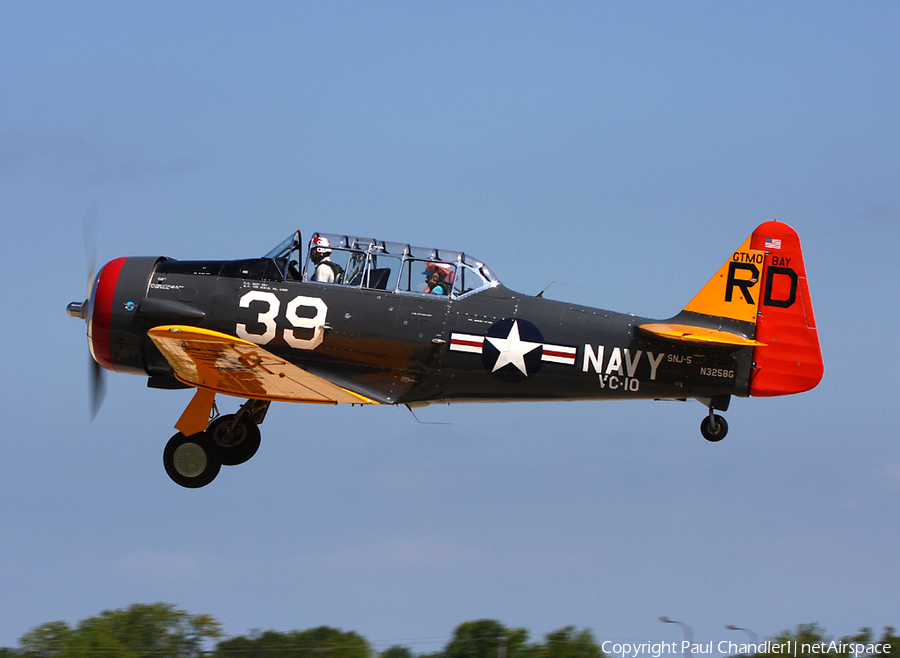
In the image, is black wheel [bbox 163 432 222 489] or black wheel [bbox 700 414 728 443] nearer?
black wheel [bbox 700 414 728 443]

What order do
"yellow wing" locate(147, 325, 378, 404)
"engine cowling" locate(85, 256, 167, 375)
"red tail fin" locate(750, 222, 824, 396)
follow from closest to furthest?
"yellow wing" locate(147, 325, 378, 404) → "red tail fin" locate(750, 222, 824, 396) → "engine cowling" locate(85, 256, 167, 375)

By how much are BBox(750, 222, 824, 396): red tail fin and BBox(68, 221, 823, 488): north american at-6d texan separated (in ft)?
0.04

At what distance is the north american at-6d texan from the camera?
1098 centimetres

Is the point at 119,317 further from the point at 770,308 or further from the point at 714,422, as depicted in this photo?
the point at 770,308

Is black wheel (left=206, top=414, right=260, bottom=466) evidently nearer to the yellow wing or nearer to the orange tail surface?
the yellow wing

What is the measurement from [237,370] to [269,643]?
29.8 ft

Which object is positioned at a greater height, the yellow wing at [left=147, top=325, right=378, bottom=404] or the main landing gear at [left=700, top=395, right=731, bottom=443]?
the yellow wing at [left=147, top=325, right=378, bottom=404]

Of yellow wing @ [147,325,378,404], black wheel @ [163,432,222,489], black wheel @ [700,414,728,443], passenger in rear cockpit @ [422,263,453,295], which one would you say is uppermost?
passenger in rear cockpit @ [422,263,453,295]

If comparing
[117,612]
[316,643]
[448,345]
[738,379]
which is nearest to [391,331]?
[448,345]

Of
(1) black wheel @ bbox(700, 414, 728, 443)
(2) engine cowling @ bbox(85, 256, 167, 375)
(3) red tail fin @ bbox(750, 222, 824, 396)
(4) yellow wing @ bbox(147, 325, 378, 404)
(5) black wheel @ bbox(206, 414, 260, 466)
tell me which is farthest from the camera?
(5) black wheel @ bbox(206, 414, 260, 466)

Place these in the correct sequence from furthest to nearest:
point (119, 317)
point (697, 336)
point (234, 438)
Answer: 1. point (234, 438)
2. point (119, 317)
3. point (697, 336)

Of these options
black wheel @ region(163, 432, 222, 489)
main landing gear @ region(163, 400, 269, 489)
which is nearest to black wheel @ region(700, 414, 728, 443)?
main landing gear @ region(163, 400, 269, 489)

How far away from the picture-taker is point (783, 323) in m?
11.1

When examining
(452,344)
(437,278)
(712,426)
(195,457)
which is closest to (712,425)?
(712,426)
